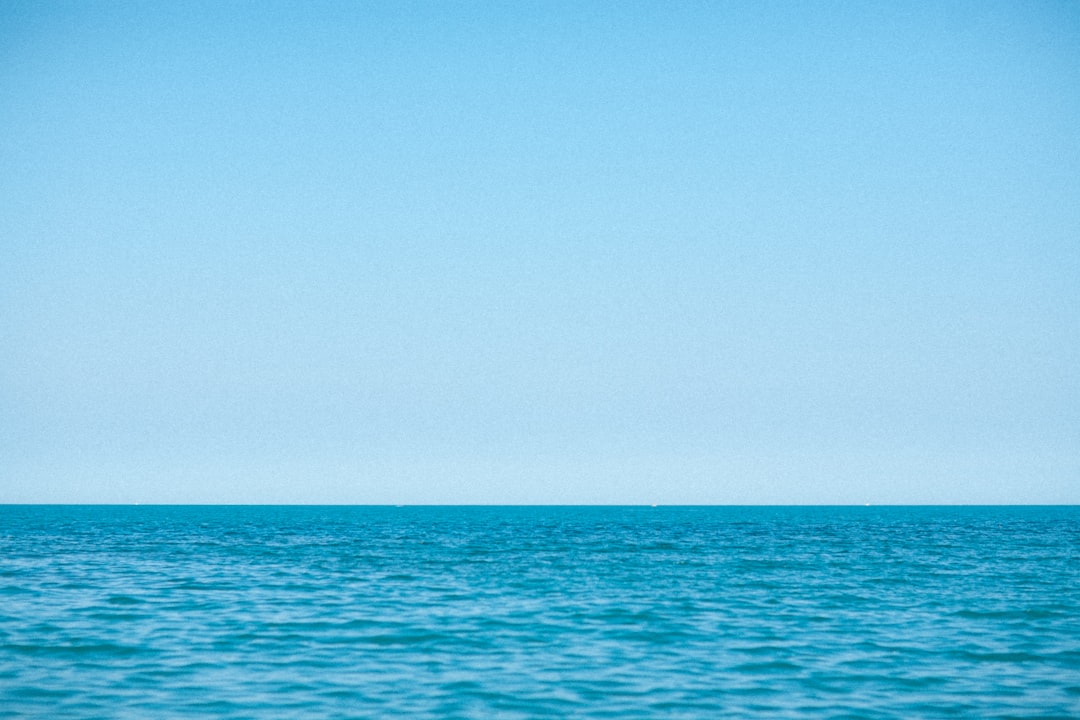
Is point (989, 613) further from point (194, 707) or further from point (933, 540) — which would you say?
point (933, 540)

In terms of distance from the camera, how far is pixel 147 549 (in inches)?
2048

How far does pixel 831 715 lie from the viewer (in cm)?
1537

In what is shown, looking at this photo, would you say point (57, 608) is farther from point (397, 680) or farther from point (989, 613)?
point (989, 613)

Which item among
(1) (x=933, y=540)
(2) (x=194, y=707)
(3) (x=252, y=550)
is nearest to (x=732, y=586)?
(2) (x=194, y=707)

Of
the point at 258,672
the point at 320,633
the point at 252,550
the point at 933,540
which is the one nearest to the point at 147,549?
the point at 252,550

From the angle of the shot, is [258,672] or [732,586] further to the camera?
[732,586]

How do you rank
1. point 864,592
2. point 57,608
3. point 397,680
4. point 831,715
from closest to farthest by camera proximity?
point 831,715 → point 397,680 → point 57,608 → point 864,592

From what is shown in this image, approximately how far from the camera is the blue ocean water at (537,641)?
16094mm

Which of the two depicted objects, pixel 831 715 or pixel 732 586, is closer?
pixel 831 715

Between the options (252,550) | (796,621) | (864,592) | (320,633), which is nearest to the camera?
(320,633)

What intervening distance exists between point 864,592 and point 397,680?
1867 cm

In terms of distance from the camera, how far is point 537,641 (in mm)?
21219

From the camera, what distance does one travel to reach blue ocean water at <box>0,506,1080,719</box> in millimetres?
16094

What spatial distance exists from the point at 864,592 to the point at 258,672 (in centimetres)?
2040
